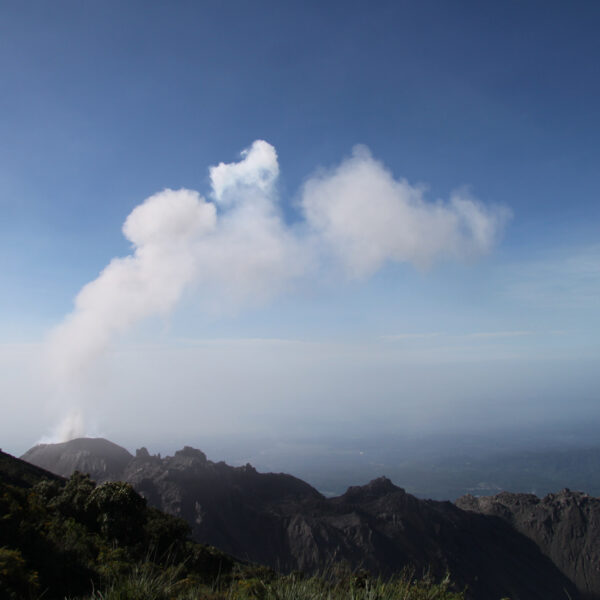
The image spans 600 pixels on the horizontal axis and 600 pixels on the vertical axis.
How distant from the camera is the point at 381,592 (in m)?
7.70

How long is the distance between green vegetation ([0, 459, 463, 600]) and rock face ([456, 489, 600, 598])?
145m

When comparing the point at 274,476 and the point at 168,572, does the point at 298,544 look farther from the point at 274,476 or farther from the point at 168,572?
the point at 168,572

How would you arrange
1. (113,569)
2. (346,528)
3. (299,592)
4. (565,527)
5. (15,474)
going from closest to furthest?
(299,592) → (113,569) → (15,474) → (346,528) → (565,527)

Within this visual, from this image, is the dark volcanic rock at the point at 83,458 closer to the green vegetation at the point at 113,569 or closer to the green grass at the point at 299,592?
the green vegetation at the point at 113,569

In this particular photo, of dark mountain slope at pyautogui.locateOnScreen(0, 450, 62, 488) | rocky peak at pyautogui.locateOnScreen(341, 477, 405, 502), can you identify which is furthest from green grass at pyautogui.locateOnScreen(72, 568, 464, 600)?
rocky peak at pyautogui.locateOnScreen(341, 477, 405, 502)

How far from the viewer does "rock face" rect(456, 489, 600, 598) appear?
124m

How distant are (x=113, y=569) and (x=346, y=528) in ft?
435

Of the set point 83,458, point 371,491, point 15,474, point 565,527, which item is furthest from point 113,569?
point 83,458

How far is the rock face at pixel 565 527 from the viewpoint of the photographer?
124 metres

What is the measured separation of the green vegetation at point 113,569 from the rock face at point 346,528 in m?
96.1

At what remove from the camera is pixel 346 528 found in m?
127

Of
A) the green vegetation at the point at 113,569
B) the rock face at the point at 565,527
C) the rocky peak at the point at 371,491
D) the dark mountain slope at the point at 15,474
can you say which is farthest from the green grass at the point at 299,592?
the rocky peak at the point at 371,491

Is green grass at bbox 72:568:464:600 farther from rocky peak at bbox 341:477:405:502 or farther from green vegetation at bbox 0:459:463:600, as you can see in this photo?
rocky peak at bbox 341:477:405:502

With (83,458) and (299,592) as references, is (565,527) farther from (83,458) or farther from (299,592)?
(83,458)
